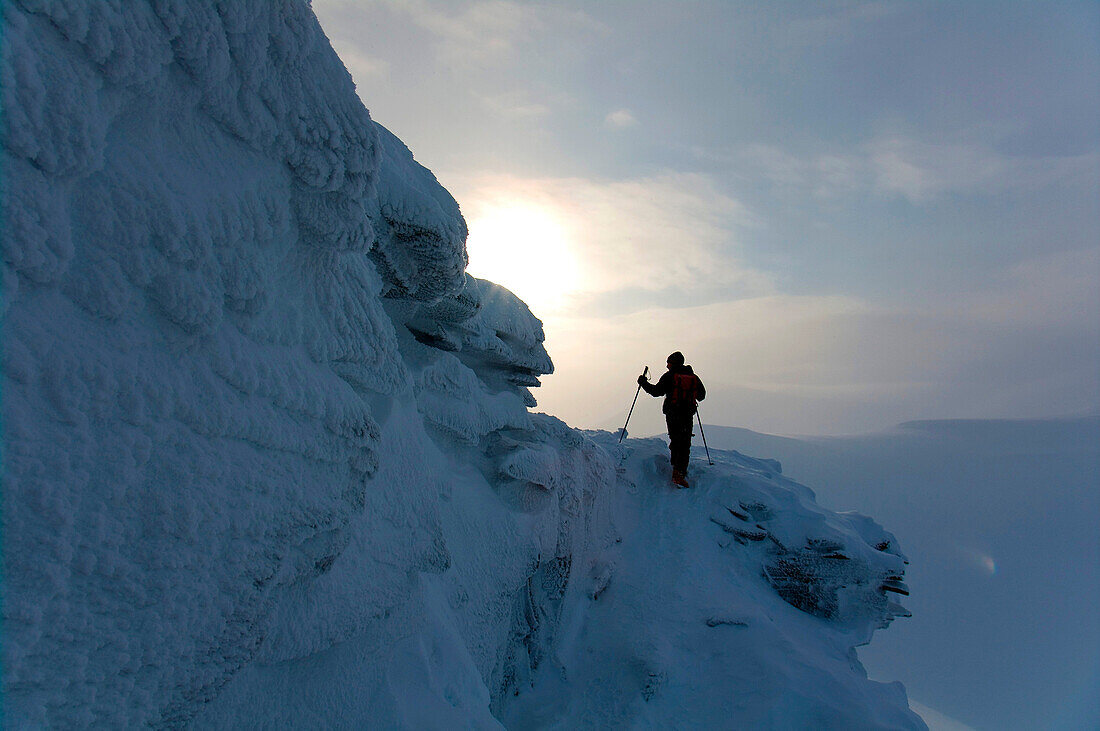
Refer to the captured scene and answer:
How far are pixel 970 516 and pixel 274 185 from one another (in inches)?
769

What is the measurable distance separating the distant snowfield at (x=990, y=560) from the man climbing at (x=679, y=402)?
948 cm

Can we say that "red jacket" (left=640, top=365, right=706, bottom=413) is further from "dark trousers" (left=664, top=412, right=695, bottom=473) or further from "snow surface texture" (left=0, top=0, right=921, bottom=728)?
"snow surface texture" (left=0, top=0, right=921, bottom=728)

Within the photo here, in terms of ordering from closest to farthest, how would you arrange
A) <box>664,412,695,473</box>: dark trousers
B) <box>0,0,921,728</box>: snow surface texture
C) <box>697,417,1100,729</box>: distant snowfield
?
<box>0,0,921,728</box>: snow surface texture, <box>664,412,695,473</box>: dark trousers, <box>697,417,1100,729</box>: distant snowfield

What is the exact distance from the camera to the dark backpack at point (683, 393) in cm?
747

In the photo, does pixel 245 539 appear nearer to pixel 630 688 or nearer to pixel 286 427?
pixel 286 427

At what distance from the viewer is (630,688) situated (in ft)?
15.3

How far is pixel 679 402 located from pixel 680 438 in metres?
0.51

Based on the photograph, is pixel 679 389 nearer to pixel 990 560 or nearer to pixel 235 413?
pixel 235 413

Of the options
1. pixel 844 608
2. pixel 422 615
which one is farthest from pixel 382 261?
Result: pixel 844 608

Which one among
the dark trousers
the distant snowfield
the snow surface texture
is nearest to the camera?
the snow surface texture

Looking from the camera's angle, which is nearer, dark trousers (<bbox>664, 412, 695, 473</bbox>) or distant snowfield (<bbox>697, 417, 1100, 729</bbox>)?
dark trousers (<bbox>664, 412, 695, 473</bbox>)

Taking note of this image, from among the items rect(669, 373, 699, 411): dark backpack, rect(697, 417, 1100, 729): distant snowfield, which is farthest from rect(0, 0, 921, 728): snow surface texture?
rect(697, 417, 1100, 729): distant snowfield

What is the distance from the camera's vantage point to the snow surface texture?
52.3 inches

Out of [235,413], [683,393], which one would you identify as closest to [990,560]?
[683,393]
